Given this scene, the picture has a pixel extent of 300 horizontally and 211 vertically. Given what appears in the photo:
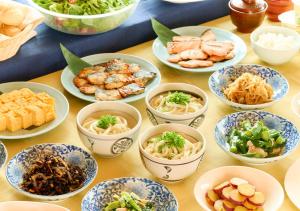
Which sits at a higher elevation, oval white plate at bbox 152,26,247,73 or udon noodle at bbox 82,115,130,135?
udon noodle at bbox 82,115,130,135

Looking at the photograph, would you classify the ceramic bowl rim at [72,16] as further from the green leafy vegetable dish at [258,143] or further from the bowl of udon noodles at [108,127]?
the green leafy vegetable dish at [258,143]

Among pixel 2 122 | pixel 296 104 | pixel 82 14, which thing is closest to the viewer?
pixel 2 122

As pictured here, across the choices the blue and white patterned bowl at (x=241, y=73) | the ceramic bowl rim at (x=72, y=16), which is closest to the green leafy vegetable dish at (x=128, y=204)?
the blue and white patterned bowl at (x=241, y=73)

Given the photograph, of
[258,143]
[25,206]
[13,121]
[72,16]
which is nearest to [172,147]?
[258,143]

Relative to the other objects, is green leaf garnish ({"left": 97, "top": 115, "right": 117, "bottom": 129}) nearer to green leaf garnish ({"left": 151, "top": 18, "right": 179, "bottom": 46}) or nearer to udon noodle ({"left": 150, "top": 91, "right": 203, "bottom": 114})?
udon noodle ({"left": 150, "top": 91, "right": 203, "bottom": 114})

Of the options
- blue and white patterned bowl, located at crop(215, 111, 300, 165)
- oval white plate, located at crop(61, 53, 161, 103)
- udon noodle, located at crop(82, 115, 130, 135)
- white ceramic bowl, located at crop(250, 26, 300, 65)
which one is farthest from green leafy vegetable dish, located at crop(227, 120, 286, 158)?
white ceramic bowl, located at crop(250, 26, 300, 65)

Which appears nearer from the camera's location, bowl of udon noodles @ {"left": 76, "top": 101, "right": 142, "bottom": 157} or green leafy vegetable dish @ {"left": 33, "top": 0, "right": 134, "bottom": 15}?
bowl of udon noodles @ {"left": 76, "top": 101, "right": 142, "bottom": 157}

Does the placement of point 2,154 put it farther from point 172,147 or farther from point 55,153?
point 172,147
